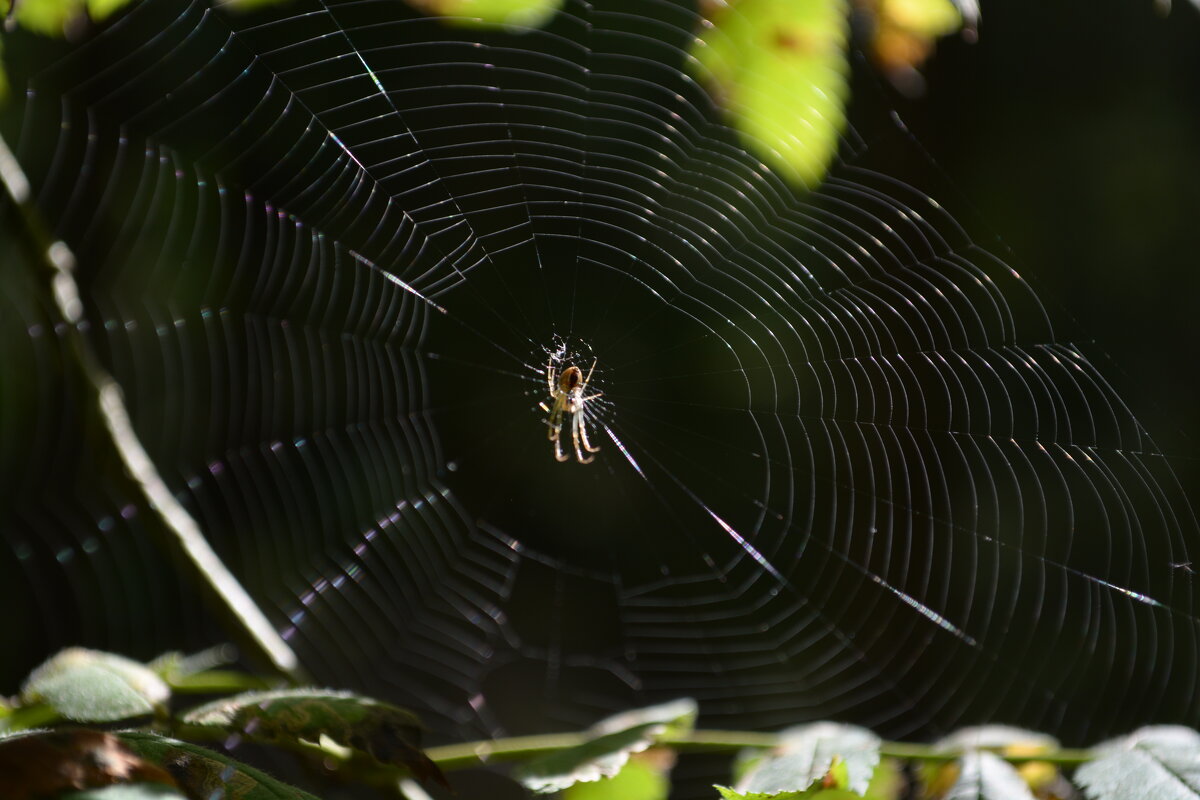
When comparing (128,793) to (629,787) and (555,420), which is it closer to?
(629,787)

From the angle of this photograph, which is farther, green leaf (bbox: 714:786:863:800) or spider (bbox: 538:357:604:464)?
spider (bbox: 538:357:604:464)

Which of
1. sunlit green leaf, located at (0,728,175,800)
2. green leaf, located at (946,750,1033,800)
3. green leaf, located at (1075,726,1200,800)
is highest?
green leaf, located at (1075,726,1200,800)

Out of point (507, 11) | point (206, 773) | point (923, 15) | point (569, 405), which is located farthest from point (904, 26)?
point (569, 405)

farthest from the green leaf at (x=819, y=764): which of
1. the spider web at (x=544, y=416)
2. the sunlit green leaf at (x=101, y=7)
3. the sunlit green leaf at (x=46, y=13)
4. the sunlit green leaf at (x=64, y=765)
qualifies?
the spider web at (x=544, y=416)

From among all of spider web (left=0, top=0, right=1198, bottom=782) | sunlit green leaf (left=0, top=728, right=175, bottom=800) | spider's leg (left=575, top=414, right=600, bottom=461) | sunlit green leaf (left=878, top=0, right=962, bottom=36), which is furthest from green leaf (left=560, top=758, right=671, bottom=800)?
spider's leg (left=575, top=414, right=600, bottom=461)

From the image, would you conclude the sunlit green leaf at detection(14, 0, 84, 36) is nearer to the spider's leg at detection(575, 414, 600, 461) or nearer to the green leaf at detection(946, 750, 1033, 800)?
the green leaf at detection(946, 750, 1033, 800)

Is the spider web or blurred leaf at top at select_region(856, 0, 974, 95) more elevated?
blurred leaf at top at select_region(856, 0, 974, 95)
